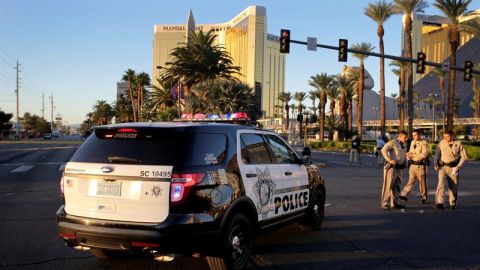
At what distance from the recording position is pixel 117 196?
5.39 meters

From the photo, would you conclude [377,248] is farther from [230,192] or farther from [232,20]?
[232,20]

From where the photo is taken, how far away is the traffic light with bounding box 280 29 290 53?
80.5 ft

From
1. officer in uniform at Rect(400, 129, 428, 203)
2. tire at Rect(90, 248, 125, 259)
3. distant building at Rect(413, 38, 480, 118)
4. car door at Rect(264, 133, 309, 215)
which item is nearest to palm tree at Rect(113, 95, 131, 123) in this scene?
distant building at Rect(413, 38, 480, 118)

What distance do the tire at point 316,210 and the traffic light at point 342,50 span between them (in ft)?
58.8

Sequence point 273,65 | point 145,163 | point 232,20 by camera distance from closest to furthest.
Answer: point 145,163 → point 232,20 → point 273,65

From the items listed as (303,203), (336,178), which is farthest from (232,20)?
(303,203)

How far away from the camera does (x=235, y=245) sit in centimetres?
586

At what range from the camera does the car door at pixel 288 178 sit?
697cm

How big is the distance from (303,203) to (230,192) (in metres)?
2.43

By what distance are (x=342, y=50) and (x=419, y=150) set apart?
569 inches

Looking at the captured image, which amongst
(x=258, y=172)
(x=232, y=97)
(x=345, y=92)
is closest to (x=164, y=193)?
(x=258, y=172)

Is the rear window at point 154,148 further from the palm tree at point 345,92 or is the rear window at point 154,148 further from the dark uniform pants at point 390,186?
the palm tree at point 345,92

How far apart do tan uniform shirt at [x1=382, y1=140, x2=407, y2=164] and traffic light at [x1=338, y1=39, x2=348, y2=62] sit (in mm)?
14990

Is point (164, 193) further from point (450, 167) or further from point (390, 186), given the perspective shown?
point (450, 167)
